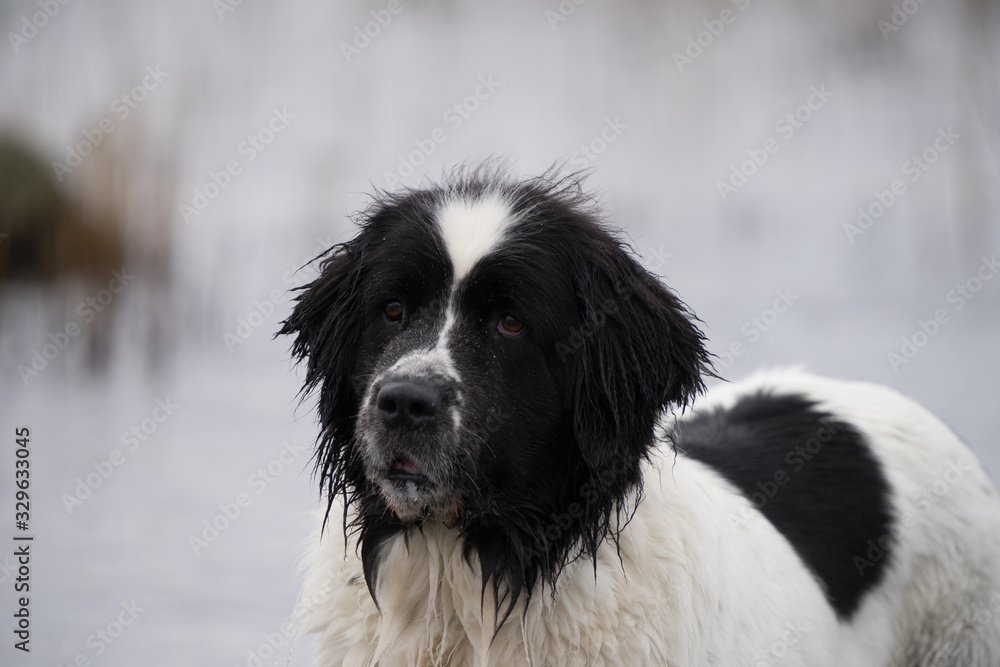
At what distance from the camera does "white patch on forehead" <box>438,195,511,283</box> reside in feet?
9.23

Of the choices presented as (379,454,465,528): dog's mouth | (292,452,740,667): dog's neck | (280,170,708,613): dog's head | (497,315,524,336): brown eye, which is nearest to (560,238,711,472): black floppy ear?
(280,170,708,613): dog's head

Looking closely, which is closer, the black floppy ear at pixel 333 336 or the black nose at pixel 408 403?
the black nose at pixel 408 403

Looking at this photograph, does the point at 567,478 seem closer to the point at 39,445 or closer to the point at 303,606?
the point at 303,606

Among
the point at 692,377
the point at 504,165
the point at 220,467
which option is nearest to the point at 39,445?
the point at 220,467

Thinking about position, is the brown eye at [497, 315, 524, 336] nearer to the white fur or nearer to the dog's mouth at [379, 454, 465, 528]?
the dog's mouth at [379, 454, 465, 528]

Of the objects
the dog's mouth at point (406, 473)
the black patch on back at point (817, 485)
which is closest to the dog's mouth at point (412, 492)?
the dog's mouth at point (406, 473)

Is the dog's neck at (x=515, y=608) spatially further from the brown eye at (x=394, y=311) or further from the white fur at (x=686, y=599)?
the brown eye at (x=394, y=311)

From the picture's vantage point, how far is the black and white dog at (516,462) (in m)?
2.67

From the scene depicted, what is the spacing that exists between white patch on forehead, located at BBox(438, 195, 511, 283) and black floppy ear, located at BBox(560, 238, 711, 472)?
320mm

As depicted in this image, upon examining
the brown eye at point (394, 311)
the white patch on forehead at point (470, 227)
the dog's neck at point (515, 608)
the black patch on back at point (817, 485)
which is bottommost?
the dog's neck at point (515, 608)

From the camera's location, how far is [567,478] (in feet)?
9.35

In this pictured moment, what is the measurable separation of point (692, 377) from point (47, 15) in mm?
7950

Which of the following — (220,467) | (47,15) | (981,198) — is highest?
(981,198)

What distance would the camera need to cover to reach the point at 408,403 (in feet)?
8.26
